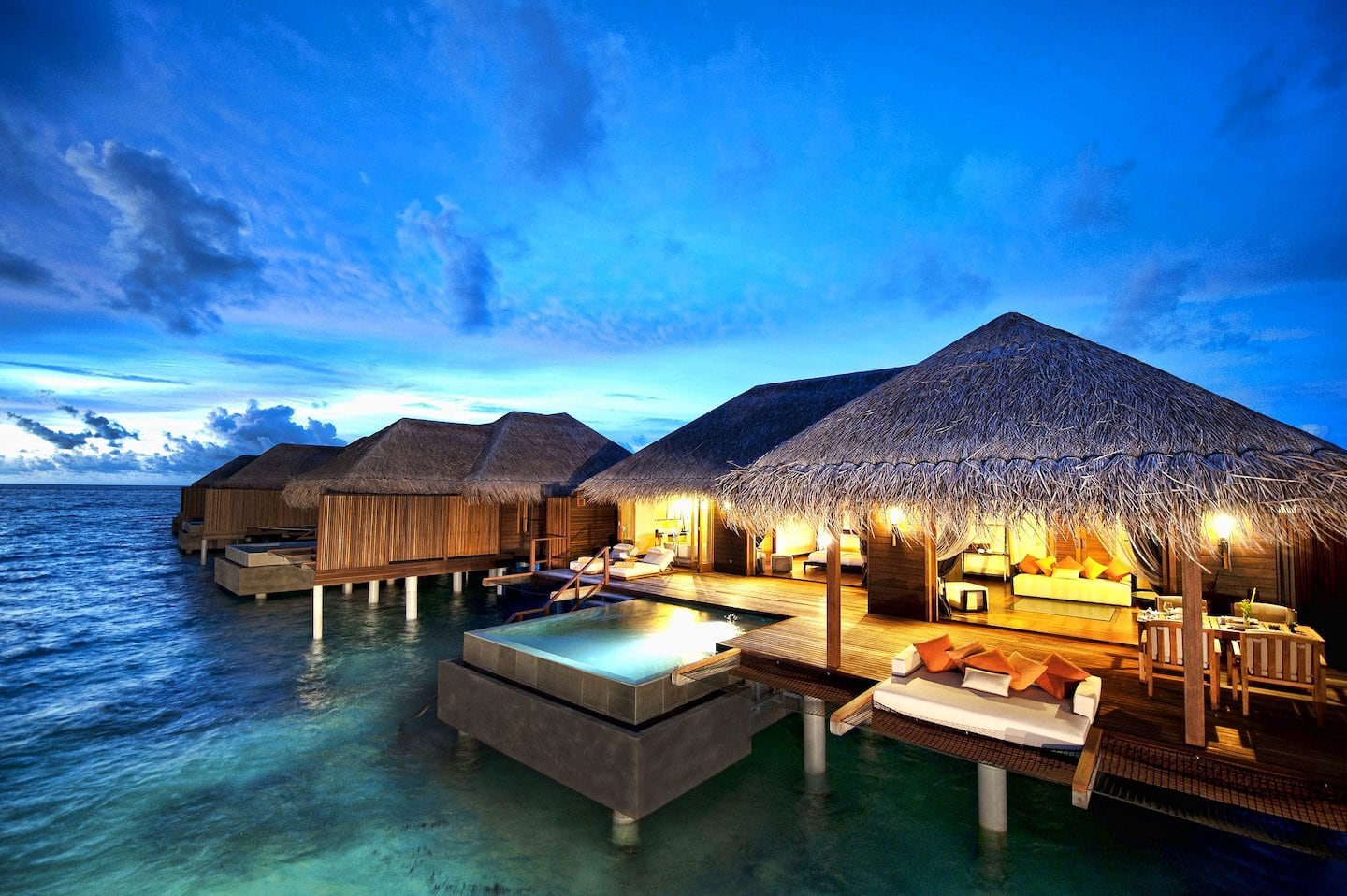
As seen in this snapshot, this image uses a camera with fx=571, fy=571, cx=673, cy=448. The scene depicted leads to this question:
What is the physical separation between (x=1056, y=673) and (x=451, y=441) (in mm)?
14389

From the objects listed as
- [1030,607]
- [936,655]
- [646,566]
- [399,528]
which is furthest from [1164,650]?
[399,528]

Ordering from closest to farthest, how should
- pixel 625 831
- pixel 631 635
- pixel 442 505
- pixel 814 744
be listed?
pixel 625 831 → pixel 814 744 → pixel 631 635 → pixel 442 505

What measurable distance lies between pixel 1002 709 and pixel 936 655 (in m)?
0.79

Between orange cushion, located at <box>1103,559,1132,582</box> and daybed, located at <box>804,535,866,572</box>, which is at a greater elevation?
orange cushion, located at <box>1103,559,1132,582</box>

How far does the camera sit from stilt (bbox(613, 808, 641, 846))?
491 centimetres

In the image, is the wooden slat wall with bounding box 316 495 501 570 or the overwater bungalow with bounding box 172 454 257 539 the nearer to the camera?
the wooden slat wall with bounding box 316 495 501 570

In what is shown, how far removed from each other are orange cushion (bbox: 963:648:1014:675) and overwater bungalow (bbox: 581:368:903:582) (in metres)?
5.63

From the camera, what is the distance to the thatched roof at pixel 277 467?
73.2 ft

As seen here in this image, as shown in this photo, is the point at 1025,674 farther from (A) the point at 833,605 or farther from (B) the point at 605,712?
(B) the point at 605,712

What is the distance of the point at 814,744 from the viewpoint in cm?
608

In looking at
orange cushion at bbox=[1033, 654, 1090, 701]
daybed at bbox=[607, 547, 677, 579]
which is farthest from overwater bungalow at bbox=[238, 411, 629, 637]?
orange cushion at bbox=[1033, 654, 1090, 701]

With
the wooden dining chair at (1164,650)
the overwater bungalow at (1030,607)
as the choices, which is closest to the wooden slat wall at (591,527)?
the overwater bungalow at (1030,607)

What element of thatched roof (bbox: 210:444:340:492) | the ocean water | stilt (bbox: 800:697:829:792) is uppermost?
thatched roof (bbox: 210:444:340:492)

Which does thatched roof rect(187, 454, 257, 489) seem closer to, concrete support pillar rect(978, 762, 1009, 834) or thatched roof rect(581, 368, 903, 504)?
thatched roof rect(581, 368, 903, 504)
